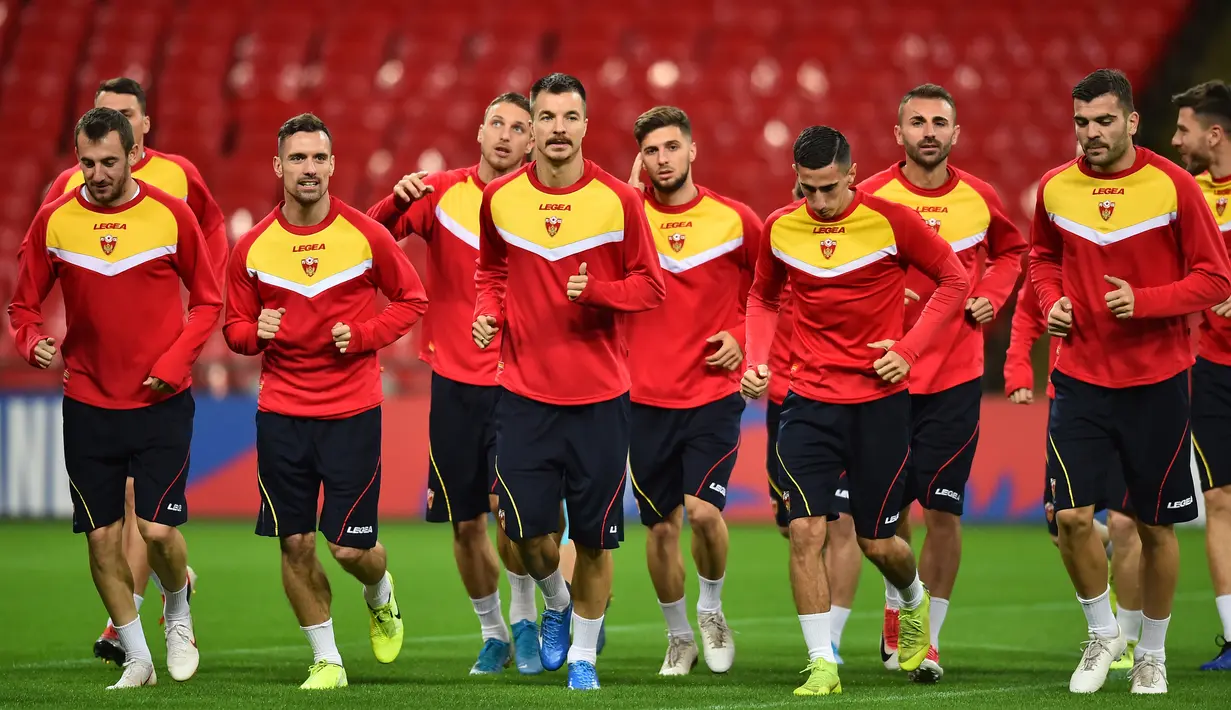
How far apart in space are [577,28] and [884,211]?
14.4m

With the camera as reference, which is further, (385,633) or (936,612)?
(936,612)

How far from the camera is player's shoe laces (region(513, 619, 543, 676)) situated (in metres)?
7.73

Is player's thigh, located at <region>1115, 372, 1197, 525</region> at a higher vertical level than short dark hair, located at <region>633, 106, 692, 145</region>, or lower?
lower

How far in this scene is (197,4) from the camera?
2192 centimetres

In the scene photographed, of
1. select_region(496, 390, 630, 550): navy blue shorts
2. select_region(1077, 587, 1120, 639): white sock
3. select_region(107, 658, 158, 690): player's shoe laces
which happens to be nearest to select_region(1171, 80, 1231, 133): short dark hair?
select_region(1077, 587, 1120, 639): white sock

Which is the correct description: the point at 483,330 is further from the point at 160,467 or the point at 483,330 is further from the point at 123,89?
the point at 123,89

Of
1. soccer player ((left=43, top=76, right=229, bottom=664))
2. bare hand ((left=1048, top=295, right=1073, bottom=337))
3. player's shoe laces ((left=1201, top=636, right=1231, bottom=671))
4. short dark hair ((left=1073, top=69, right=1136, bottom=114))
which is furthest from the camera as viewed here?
soccer player ((left=43, top=76, right=229, bottom=664))

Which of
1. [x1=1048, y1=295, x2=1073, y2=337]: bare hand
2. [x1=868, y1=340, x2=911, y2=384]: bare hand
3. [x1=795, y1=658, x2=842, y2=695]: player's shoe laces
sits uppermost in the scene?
[x1=1048, y1=295, x2=1073, y2=337]: bare hand

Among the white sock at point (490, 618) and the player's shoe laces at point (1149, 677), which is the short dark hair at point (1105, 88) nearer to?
the player's shoe laces at point (1149, 677)

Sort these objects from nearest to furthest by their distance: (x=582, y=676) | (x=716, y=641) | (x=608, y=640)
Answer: (x=582, y=676), (x=716, y=641), (x=608, y=640)

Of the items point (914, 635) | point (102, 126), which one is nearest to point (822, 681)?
point (914, 635)

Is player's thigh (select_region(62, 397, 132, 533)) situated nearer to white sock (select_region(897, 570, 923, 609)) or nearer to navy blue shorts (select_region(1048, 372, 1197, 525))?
white sock (select_region(897, 570, 923, 609))

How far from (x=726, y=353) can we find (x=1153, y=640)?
2.37m

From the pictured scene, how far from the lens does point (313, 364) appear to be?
7.09 m
